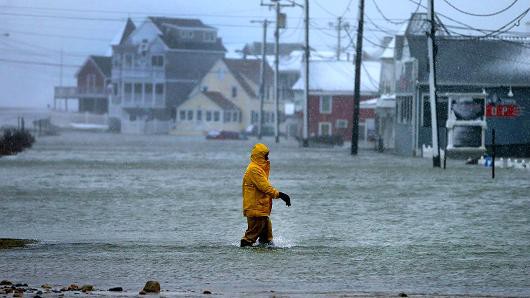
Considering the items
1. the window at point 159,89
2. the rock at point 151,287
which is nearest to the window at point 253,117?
the window at point 159,89

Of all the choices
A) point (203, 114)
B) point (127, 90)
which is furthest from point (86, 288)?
point (127, 90)

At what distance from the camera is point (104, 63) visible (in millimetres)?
144750

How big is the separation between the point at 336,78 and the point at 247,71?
30105 millimetres

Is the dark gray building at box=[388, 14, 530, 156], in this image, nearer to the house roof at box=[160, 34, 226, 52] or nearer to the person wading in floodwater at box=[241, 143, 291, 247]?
the person wading in floodwater at box=[241, 143, 291, 247]

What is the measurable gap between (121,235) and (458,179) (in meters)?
18.6

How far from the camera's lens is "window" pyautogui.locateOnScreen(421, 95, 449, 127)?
186ft

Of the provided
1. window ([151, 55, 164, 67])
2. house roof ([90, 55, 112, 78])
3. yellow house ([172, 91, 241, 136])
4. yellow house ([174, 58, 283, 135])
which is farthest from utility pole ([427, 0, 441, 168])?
house roof ([90, 55, 112, 78])

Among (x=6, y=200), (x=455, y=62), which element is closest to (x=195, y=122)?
(x=455, y=62)

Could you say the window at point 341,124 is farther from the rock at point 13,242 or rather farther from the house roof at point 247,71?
the rock at point 13,242

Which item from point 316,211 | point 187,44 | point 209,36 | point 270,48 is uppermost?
point 270,48

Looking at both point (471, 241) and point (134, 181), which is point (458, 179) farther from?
point (471, 241)

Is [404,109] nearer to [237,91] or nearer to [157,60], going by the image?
[237,91]

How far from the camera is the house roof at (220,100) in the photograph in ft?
405

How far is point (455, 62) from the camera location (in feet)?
195
